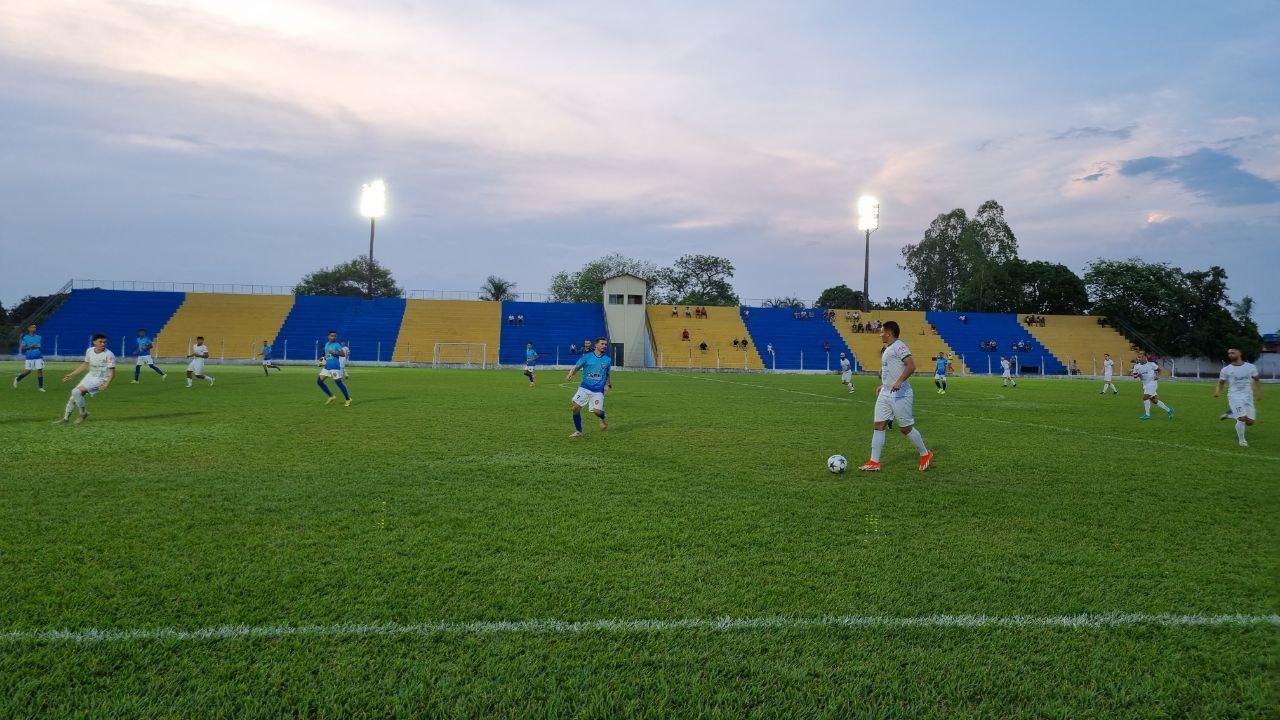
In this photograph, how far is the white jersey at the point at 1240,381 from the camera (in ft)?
41.2

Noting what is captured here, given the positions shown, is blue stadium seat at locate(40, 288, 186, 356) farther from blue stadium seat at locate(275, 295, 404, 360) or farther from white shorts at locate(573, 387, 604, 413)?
white shorts at locate(573, 387, 604, 413)

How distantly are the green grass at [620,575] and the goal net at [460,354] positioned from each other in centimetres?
4045

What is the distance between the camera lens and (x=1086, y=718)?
323cm

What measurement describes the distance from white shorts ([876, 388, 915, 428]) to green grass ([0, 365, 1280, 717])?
0.68m

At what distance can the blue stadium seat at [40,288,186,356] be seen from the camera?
155 ft

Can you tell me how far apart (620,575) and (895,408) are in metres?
5.76

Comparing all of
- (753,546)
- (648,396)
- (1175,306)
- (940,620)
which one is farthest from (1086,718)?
(1175,306)

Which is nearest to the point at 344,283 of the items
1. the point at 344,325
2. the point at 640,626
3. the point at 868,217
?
the point at 344,325

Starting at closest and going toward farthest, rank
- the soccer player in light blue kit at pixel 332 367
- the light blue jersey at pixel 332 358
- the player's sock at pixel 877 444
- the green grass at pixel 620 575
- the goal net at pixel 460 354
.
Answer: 1. the green grass at pixel 620 575
2. the player's sock at pixel 877 444
3. the soccer player in light blue kit at pixel 332 367
4. the light blue jersey at pixel 332 358
5. the goal net at pixel 460 354

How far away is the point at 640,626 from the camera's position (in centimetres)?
407

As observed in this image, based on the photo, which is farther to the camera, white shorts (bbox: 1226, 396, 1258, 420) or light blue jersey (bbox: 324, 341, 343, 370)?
light blue jersey (bbox: 324, 341, 343, 370)

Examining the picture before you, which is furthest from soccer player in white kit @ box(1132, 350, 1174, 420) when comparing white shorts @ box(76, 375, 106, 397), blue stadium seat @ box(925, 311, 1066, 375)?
blue stadium seat @ box(925, 311, 1066, 375)

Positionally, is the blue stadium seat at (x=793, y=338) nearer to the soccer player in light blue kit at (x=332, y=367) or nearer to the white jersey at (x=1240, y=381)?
the soccer player in light blue kit at (x=332, y=367)

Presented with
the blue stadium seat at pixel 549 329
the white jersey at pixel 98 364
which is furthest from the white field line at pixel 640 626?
the blue stadium seat at pixel 549 329
